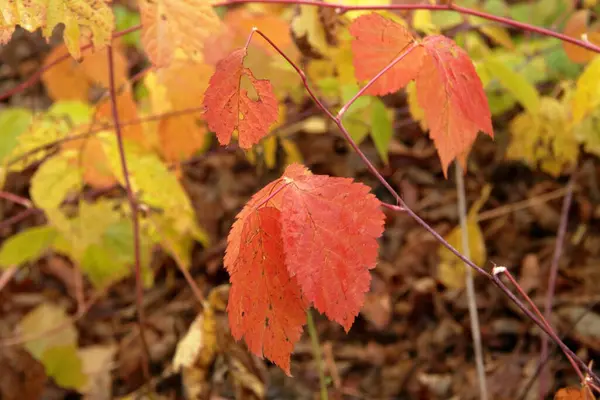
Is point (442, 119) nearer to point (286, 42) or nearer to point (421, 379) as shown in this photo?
point (286, 42)

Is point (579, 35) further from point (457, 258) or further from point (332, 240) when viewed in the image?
point (332, 240)

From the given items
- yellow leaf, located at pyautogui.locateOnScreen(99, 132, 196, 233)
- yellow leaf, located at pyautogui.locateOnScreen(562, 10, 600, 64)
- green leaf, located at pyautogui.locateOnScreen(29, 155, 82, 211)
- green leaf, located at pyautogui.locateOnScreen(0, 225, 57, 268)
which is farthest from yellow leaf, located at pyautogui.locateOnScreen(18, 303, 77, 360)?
yellow leaf, located at pyautogui.locateOnScreen(562, 10, 600, 64)

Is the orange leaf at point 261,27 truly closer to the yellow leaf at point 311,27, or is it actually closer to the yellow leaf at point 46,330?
the yellow leaf at point 311,27

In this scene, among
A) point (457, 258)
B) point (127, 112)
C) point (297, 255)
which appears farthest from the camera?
point (457, 258)

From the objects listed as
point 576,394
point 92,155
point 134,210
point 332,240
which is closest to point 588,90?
point 576,394

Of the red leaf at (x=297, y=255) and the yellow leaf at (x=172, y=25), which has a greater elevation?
the yellow leaf at (x=172, y=25)

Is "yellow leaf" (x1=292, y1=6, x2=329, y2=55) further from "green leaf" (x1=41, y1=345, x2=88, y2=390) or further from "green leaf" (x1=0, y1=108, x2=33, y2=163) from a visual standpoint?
"green leaf" (x1=41, y1=345, x2=88, y2=390)

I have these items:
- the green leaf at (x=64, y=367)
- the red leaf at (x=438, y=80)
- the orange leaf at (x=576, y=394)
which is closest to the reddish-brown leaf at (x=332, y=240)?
the red leaf at (x=438, y=80)
